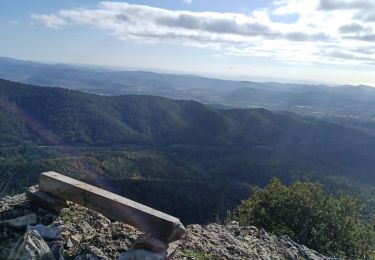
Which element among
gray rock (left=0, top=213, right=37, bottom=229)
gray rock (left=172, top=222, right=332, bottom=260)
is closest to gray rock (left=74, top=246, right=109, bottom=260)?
gray rock (left=172, top=222, right=332, bottom=260)

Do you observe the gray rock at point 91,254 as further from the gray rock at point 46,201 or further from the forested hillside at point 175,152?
the forested hillside at point 175,152

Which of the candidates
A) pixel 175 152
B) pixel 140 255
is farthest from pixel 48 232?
pixel 175 152

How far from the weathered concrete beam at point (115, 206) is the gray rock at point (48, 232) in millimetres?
721

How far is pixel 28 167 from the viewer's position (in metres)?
80.8

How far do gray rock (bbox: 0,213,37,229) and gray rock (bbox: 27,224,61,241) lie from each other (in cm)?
35

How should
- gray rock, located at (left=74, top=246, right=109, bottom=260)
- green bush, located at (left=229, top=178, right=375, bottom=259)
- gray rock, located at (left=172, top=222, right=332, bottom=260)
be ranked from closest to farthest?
gray rock, located at (left=74, top=246, right=109, bottom=260), gray rock, located at (left=172, top=222, right=332, bottom=260), green bush, located at (left=229, top=178, right=375, bottom=259)

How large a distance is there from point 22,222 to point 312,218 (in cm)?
1322

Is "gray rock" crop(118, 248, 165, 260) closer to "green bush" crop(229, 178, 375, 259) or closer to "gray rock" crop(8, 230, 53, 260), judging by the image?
"gray rock" crop(8, 230, 53, 260)

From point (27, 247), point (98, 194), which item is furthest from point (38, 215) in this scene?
point (27, 247)

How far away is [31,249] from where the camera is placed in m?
4.61

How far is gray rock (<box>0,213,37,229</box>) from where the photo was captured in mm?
5621

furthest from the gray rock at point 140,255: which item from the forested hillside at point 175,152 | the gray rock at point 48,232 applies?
the forested hillside at point 175,152

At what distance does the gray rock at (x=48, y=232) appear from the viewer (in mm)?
5375

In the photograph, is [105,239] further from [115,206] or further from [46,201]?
[46,201]
